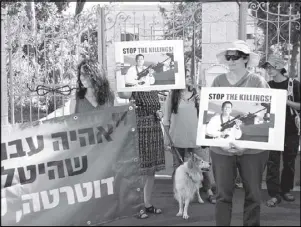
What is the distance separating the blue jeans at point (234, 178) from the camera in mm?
4258

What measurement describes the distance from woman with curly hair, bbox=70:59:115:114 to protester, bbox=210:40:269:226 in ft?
3.79

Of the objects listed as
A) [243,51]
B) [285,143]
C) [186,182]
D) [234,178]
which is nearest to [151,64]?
[243,51]

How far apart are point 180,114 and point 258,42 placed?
220 cm

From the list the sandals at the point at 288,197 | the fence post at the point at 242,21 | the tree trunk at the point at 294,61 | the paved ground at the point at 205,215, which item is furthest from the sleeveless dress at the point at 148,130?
the tree trunk at the point at 294,61

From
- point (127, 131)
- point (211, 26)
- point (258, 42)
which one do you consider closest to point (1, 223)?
point (127, 131)

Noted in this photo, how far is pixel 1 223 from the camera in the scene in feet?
13.5

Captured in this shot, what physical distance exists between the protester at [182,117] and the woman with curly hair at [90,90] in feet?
3.83

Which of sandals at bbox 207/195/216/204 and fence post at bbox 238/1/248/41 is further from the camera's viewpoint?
fence post at bbox 238/1/248/41

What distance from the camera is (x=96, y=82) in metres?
4.88

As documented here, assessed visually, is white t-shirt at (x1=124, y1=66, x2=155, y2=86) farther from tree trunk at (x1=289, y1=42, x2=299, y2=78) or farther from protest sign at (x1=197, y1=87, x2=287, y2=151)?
tree trunk at (x1=289, y1=42, x2=299, y2=78)

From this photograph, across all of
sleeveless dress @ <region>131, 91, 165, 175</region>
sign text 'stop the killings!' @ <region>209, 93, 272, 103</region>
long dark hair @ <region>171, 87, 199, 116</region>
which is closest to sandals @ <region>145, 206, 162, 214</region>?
sleeveless dress @ <region>131, 91, 165, 175</region>

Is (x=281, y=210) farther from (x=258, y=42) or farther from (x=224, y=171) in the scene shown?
(x=258, y=42)

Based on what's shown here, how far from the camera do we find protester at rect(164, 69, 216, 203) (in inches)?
232

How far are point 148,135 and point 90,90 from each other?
87cm
